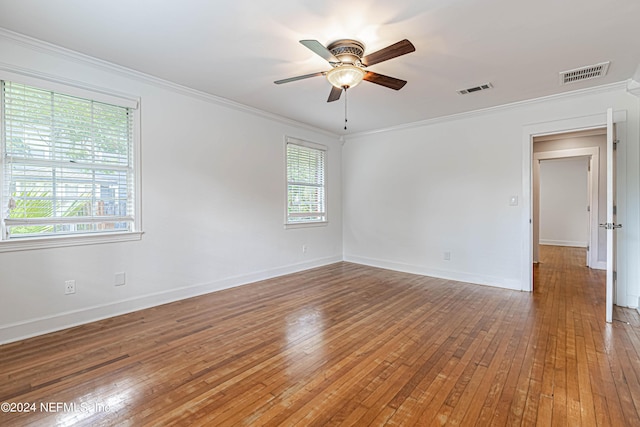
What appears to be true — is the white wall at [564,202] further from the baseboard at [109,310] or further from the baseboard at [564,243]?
the baseboard at [109,310]

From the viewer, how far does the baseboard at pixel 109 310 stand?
2631mm

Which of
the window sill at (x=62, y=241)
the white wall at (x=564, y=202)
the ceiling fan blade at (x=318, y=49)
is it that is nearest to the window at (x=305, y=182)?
the window sill at (x=62, y=241)

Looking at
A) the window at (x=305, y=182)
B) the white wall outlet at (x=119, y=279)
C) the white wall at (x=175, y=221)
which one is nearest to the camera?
the white wall at (x=175, y=221)

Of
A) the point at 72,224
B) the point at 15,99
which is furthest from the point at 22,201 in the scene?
the point at 15,99

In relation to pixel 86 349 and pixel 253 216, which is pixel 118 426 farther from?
pixel 253 216

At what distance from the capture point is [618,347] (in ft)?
8.18

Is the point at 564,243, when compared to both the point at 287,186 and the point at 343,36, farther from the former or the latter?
the point at 343,36

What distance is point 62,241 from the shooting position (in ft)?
9.34

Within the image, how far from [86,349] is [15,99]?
7.46 ft

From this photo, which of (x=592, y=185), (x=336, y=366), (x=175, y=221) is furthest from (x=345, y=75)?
(x=592, y=185)

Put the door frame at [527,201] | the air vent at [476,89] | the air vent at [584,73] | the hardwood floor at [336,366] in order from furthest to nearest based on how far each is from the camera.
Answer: the door frame at [527,201] < the air vent at [476,89] < the air vent at [584,73] < the hardwood floor at [336,366]

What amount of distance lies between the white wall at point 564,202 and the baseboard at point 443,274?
5.56 m

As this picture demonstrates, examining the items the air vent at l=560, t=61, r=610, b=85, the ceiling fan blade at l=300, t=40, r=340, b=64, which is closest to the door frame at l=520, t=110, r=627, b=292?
the air vent at l=560, t=61, r=610, b=85

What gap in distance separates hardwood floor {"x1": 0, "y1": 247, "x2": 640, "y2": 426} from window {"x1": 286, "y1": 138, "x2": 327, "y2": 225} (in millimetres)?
2066
